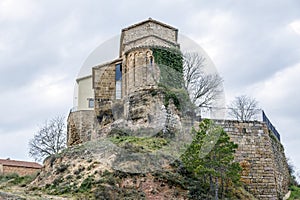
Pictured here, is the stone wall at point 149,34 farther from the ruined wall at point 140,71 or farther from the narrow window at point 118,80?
the narrow window at point 118,80

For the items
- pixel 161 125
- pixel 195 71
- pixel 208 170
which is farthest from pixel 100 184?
pixel 195 71

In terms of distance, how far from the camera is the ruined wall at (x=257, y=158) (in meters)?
22.8

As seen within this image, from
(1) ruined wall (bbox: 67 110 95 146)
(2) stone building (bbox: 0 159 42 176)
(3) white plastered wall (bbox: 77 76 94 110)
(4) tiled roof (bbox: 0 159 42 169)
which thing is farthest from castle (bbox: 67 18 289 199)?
(4) tiled roof (bbox: 0 159 42 169)

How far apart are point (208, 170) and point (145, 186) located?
2439mm

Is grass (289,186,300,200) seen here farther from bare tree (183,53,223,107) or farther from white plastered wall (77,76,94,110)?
white plastered wall (77,76,94,110)

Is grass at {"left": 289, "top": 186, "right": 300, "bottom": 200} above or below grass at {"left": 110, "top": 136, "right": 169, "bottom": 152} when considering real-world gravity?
below

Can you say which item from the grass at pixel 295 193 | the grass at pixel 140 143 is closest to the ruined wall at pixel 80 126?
the grass at pixel 140 143

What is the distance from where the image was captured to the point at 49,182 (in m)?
19.2

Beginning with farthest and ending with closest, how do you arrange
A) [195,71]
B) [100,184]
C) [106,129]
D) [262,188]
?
[195,71] → [106,129] → [262,188] → [100,184]

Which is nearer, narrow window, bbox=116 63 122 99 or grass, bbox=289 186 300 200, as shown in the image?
grass, bbox=289 186 300 200

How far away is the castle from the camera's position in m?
23.2

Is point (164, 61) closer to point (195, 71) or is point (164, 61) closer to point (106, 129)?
point (195, 71)

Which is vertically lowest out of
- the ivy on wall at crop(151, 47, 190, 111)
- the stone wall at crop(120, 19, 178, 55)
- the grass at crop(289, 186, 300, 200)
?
the grass at crop(289, 186, 300, 200)

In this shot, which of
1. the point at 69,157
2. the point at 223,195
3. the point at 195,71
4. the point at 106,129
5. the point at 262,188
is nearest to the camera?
the point at 223,195
